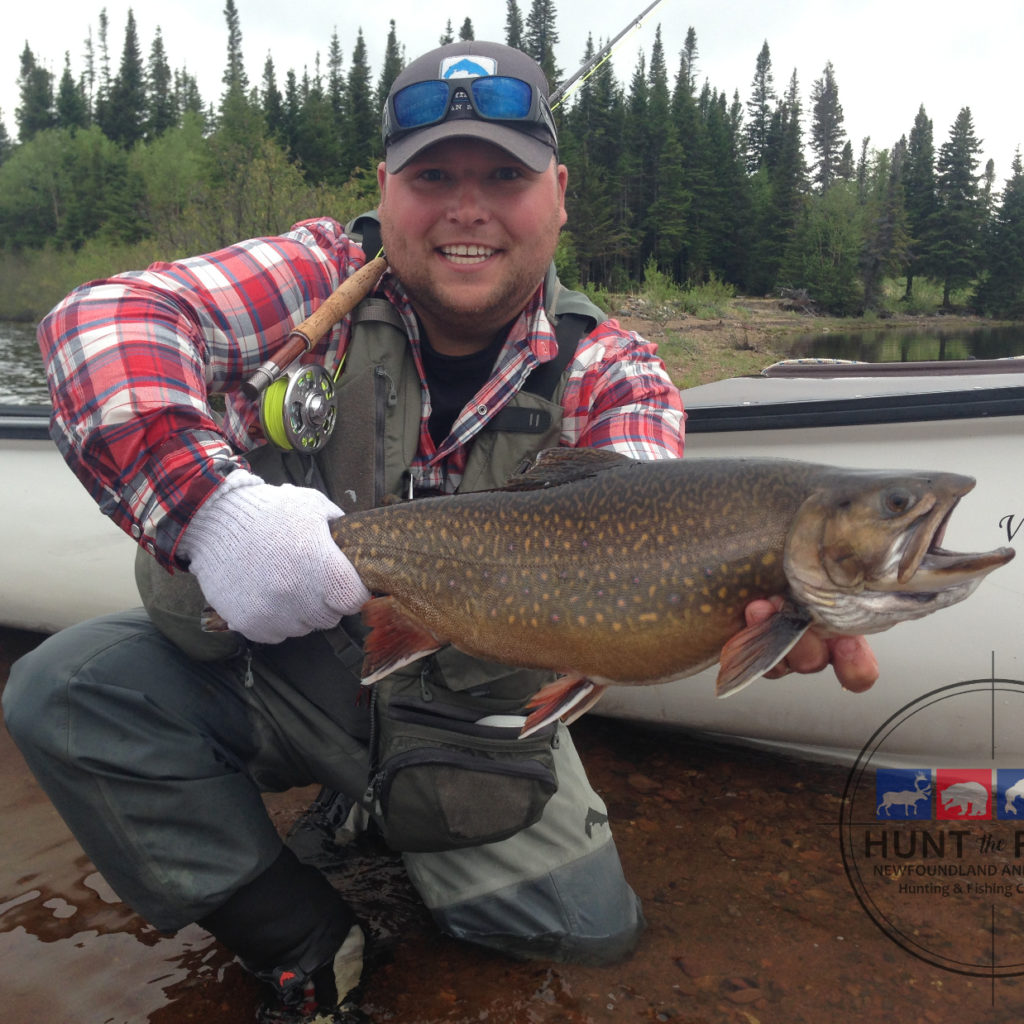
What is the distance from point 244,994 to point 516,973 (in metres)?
0.85

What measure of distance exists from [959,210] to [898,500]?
155 feet

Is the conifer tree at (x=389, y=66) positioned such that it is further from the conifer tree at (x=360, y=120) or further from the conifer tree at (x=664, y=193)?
the conifer tree at (x=664, y=193)

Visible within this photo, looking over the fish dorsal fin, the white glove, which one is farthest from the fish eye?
the white glove

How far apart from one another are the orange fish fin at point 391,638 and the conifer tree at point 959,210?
4388 cm

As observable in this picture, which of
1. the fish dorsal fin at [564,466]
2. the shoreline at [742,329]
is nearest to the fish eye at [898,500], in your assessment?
the fish dorsal fin at [564,466]

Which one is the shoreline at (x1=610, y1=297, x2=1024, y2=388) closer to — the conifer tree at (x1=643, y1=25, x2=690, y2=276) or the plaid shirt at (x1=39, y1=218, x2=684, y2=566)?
the plaid shirt at (x1=39, y1=218, x2=684, y2=566)

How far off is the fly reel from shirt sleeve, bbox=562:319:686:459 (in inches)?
33.2

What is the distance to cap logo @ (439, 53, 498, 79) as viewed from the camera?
3.02 m

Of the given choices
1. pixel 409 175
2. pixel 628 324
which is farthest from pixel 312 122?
pixel 409 175

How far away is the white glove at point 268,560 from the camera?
230 cm

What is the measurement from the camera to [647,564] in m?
2.19

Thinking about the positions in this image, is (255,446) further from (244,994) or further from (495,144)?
(244,994)

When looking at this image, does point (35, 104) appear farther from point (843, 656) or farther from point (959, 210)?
point (843, 656)

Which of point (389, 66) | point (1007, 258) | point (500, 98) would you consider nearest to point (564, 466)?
point (500, 98)
